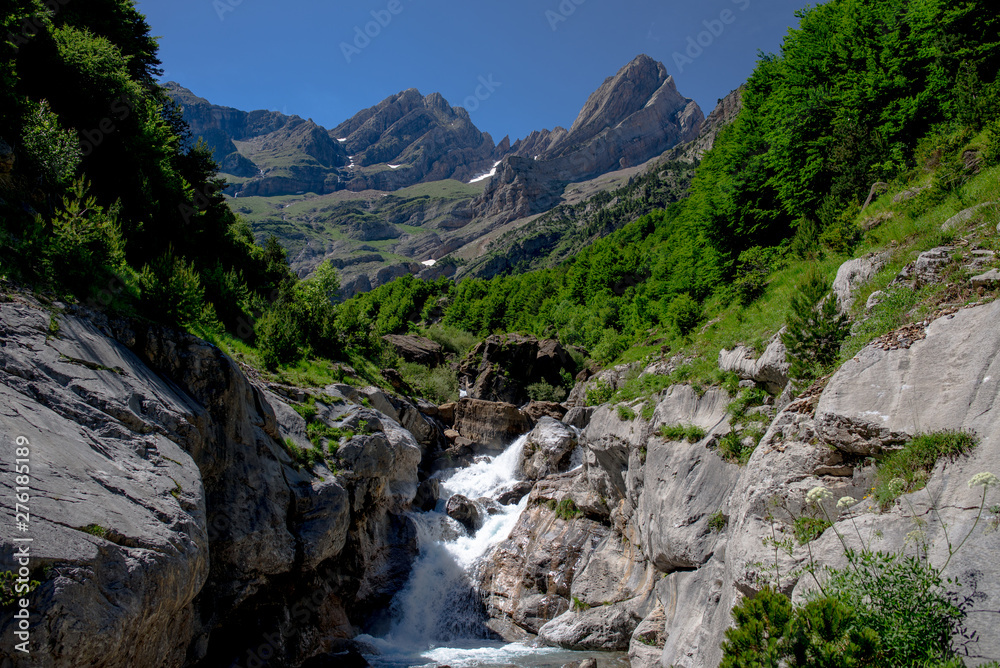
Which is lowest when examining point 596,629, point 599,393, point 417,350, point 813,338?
point 596,629

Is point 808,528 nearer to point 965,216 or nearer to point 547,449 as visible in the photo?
point 965,216

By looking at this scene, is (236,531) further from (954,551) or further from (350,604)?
(954,551)

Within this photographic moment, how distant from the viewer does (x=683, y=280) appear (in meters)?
27.6

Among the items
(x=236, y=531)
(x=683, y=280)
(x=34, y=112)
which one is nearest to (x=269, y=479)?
(x=236, y=531)

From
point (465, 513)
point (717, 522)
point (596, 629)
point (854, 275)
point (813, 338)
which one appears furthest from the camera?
point (465, 513)

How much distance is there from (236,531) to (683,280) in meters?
23.9

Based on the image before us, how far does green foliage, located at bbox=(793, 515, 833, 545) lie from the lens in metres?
7.63

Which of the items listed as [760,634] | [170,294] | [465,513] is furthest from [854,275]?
[465,513]

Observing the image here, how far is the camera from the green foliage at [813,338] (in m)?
10.4

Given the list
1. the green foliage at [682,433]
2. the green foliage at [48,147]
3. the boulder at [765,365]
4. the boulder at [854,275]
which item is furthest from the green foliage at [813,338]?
the green foliage at [48,147]

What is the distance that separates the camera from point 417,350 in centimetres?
5044

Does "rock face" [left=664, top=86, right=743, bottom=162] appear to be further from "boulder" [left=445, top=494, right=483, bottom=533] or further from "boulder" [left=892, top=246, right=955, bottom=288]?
"boulder" [left=892, top=246, right=955, bottom=288]

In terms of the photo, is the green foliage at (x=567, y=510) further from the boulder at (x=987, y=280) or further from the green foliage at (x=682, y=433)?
the boulder at (x=987, y=280)

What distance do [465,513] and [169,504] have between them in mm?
17279
